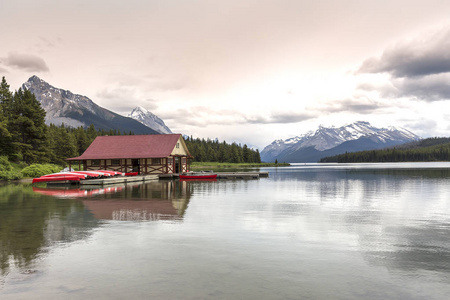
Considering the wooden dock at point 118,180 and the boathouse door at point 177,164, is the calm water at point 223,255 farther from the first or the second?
the boathouse door at point 177,164

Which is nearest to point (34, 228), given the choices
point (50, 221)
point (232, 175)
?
point (50, 221)

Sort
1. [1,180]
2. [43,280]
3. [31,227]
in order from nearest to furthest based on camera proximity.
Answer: [43,280] → [31,227] → [1,180]

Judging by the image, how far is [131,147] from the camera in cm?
6481

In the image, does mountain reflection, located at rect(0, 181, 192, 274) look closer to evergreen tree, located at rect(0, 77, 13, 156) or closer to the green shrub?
the green shrub

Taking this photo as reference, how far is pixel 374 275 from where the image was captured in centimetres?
830

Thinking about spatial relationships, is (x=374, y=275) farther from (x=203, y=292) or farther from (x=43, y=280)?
(x=43, y=280)

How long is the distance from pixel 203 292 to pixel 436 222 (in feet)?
45.6

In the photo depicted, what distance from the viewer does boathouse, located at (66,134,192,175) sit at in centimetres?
6181

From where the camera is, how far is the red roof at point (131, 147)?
62.0 m

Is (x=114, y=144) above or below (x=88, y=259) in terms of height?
above

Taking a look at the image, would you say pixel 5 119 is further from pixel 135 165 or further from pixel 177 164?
pixel 177 164

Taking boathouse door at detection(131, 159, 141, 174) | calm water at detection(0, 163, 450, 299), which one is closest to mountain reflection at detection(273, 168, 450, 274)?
calm water at detection(0, 163, 450, 299)

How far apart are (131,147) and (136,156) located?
14.7 feet

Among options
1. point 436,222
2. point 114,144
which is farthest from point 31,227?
point 114,144
